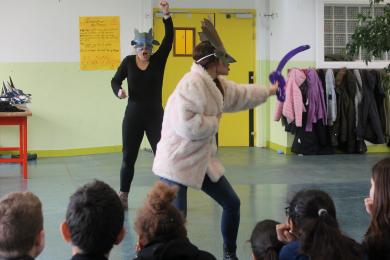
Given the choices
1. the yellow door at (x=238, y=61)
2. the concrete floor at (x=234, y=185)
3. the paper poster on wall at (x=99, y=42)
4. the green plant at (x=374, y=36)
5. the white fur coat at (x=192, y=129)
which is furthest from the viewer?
the yellow door at (x=238, y=61)

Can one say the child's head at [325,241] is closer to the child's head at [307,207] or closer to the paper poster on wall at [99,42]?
the child's head at [307,207]

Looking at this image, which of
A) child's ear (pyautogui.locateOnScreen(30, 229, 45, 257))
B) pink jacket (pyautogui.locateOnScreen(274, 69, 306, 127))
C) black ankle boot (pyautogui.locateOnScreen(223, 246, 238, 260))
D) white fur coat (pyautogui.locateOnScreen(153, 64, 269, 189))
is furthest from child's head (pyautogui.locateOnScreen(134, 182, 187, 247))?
pink jacket (pyautogui.locateOnScreen(274, 69, 306, 127))

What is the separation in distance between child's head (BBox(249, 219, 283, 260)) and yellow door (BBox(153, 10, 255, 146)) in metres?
7.29

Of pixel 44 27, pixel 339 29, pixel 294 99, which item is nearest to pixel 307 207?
pixel 294 99

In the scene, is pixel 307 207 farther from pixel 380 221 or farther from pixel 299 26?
pixel 299 26

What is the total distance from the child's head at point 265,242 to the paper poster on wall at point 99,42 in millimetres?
A: 6901

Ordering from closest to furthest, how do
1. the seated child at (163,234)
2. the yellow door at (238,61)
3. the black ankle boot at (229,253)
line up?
the seated child at (163,234) < the black ankle boot at (229,253) < the yellow door at (238,61)

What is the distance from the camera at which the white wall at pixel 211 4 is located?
9.81 m

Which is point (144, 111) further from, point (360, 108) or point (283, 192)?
point (360, 108)

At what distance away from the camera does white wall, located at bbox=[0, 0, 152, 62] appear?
29.4 ft

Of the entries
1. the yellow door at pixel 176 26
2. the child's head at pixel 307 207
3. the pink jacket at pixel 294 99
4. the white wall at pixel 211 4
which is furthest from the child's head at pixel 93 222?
the white wall at pixel 211 4

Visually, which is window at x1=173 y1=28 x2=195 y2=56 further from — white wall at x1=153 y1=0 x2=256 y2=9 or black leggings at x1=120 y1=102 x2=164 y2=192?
black leggings at x1=120 y1=102 x2=164 y2=192

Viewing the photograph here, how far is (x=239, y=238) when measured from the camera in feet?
14.8

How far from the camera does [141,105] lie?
536 centimetres
